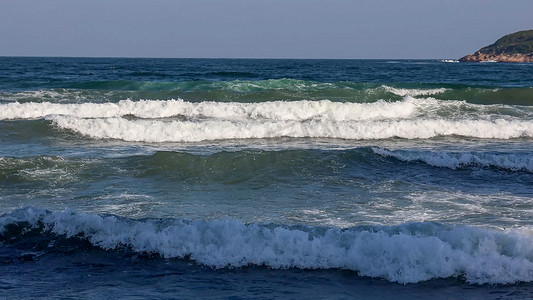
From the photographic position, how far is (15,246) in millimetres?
7164

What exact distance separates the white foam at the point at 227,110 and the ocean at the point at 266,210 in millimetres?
1524

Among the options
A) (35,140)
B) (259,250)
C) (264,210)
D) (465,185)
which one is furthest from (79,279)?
(35,140)

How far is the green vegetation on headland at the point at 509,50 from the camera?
294 feet

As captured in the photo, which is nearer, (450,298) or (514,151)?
(450,298)

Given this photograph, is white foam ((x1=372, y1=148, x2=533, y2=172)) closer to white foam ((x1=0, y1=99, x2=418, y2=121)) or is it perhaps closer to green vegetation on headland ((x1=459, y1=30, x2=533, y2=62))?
white foam ((x1=0, y1=99, x2=418, y2=121))

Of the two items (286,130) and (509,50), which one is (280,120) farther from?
(509,50)

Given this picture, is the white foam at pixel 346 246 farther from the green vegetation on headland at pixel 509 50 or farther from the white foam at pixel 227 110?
the green vegetation on headland at pixel 509 50

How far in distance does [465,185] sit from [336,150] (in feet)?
10.4

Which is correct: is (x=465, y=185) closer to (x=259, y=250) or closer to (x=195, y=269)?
(x=259, y=250)

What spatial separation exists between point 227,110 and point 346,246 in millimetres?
13060

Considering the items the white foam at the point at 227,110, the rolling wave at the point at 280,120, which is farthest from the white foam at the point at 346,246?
the white foam at the point at 227,110

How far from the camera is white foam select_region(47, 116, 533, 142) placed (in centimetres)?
1525

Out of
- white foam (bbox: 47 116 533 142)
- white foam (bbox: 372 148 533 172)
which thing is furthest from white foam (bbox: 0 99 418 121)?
white foam (bbox: 372 148 533 172)

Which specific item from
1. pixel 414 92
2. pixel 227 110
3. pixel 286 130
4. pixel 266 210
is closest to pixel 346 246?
pixel 266 210
